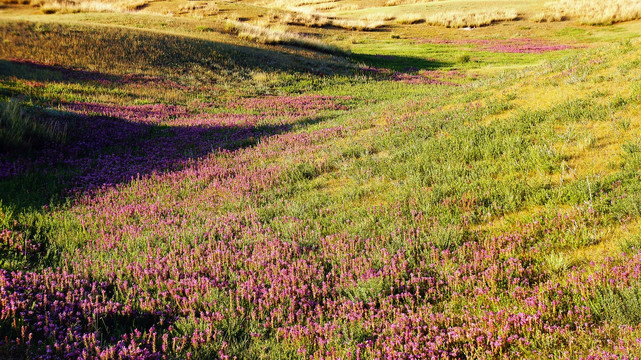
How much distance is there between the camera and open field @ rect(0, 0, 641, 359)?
3.39 m

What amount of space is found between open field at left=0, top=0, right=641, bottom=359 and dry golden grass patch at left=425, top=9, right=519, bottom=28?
58975 millimetres

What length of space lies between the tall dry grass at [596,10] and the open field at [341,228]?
53707 millimetres

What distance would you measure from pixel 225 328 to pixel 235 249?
1.48 m

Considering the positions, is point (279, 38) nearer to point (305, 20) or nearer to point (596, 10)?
point (305, 20)

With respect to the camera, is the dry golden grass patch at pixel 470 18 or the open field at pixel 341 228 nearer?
the open field at pixel 341 228

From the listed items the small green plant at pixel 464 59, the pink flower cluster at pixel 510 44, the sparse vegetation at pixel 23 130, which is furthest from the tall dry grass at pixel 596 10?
the sparse vegetation at pixel 23 130

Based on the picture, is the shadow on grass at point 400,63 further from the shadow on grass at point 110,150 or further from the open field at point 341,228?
the open field at point 341,228

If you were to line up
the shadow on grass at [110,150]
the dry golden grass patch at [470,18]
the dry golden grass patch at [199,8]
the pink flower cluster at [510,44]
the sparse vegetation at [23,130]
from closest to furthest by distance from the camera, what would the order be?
the shadow on grass at [110,150] → the sparse vegetation at [23,130] → the pink flower cluster at [510,44] → the dry golden grass patch at [199,8] → the dry golden grass patch at [470,18]

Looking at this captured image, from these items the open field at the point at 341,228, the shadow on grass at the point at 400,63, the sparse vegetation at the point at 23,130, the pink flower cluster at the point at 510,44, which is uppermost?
the pink flower cluster at the point at 510,44

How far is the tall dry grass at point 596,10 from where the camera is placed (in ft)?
171

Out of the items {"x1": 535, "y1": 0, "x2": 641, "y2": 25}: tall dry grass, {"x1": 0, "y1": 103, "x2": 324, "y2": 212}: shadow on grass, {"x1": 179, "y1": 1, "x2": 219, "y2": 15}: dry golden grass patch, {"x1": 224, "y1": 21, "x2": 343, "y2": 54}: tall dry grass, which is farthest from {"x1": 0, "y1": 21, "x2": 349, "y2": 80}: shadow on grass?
{"x1": 535, "y1": 0, "x2": 641, "y2": 25}: tall dry grass

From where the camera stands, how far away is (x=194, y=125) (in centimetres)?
1439

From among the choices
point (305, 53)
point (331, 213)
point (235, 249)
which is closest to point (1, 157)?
point (235, 249)

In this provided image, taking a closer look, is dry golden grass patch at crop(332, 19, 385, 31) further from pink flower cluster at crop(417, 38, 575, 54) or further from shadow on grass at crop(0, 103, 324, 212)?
shadow on grass at crop(0, 103, 324, 212)
